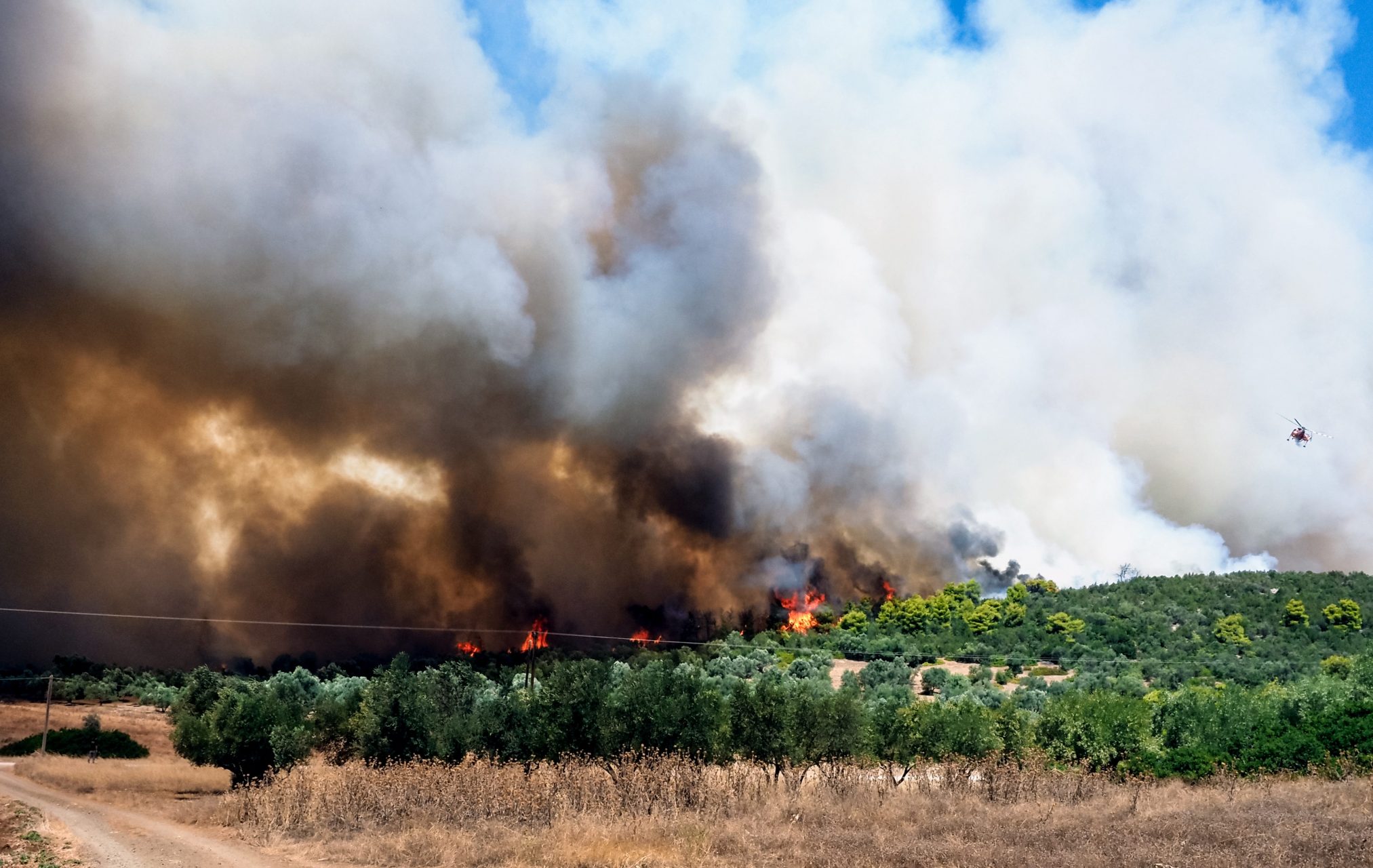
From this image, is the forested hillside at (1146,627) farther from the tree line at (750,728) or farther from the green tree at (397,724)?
the green tree at (397,724)

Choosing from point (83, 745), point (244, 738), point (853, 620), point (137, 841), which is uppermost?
point (853, 620)

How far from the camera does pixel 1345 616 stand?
11688cm

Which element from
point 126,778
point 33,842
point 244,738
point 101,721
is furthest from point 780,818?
point 101,721

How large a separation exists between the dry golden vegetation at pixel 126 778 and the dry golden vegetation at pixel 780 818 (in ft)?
46.9

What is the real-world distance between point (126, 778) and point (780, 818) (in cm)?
4893

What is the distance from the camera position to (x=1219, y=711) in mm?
51281

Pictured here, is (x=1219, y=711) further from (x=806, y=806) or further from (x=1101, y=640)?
(x=1101, y=640)

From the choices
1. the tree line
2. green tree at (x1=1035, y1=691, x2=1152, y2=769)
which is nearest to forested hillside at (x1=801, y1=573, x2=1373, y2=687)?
the tree line

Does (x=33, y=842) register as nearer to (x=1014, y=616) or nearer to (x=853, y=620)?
(x=853, y=620)

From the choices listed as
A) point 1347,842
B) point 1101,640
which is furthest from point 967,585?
point 1347,842

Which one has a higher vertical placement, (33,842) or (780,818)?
(780,818)

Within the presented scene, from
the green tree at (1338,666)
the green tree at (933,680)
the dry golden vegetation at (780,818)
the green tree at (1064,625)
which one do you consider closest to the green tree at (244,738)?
the dry golden vegetation at (780,818)

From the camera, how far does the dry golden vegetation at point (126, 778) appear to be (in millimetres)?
54812

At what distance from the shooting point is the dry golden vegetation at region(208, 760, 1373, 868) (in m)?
24.9
